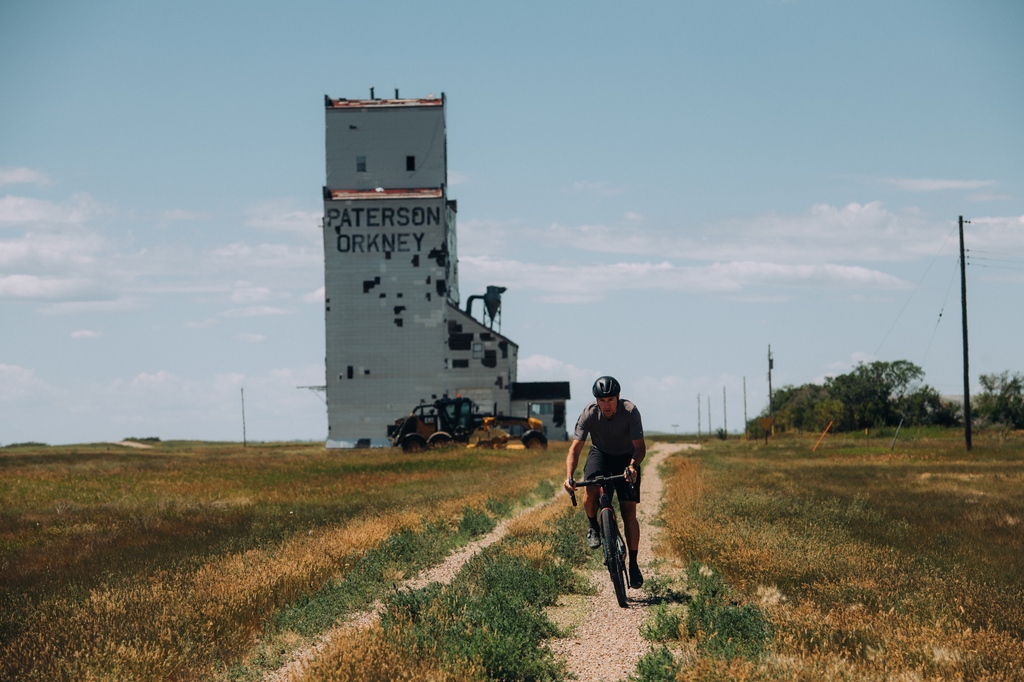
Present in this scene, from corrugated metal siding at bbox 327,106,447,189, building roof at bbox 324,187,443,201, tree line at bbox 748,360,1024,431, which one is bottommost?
tree line at bbox 748,360,1024,431

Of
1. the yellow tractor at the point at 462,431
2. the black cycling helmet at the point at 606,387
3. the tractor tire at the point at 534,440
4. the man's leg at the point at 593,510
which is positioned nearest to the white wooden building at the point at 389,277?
the yellow tractor at the point at 462,431

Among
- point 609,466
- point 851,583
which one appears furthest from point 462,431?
point 851,583

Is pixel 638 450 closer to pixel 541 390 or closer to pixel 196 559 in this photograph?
pixel 196 559

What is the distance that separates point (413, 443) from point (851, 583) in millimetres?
46015

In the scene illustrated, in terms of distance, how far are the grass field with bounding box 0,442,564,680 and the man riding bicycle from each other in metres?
2.81

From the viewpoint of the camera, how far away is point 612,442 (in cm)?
1077

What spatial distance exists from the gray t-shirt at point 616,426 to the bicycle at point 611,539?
36 cm

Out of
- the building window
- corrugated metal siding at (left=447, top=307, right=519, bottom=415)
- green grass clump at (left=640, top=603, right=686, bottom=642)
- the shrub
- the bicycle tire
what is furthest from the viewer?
the building window

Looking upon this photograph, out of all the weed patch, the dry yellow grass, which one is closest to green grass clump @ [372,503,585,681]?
the weed patch

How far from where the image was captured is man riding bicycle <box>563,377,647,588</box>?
34.7 ft

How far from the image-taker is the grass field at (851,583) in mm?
7258

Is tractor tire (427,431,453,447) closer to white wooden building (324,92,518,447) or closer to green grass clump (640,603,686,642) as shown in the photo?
white wooden building (324,92,518,447)

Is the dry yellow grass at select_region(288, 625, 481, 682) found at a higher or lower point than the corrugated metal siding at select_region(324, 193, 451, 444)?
lower

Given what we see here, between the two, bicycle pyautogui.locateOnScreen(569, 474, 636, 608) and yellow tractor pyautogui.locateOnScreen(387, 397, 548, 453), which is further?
yellow tractor pyautogui.locateOnScreen(387, 397, 548, 453)
